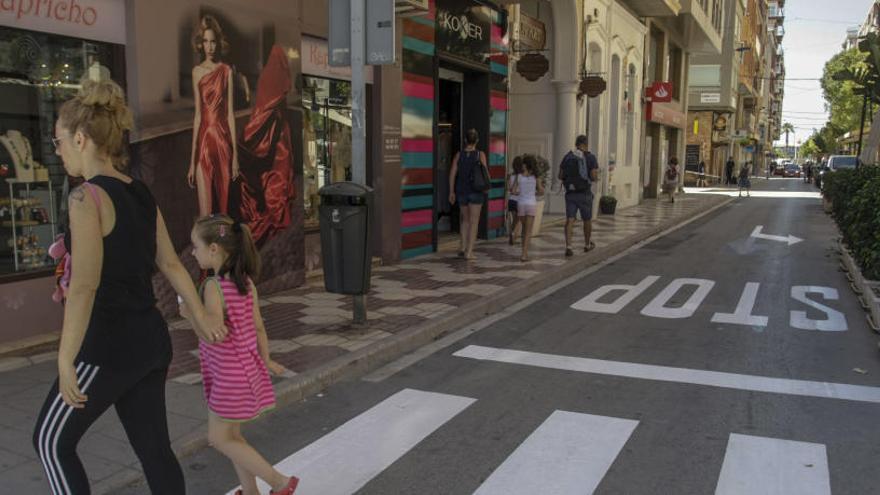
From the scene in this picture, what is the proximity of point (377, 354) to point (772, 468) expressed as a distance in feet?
10.4

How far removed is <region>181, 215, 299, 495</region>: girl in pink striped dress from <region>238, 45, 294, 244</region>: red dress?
483 cm

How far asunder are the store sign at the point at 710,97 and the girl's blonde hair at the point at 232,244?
48653 millimetres

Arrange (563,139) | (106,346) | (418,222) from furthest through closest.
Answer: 1. (563,139)
2. (418,222)
3. (106,346)

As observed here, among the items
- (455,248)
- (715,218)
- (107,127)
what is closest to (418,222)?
(455,248)

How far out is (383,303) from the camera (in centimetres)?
775

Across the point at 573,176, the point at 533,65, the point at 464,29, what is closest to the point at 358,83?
the point at 573,176

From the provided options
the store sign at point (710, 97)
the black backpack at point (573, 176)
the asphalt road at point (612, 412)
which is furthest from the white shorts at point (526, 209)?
the store sign at point (710, 97)

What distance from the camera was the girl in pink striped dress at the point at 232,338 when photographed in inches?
117

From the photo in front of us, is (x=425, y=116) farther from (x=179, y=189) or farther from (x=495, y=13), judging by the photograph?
(x=179, y=189)

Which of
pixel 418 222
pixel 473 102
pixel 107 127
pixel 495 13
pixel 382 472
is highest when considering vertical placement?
pixel 495 13

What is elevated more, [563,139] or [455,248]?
[563,139]

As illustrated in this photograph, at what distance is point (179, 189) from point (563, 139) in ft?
40.9

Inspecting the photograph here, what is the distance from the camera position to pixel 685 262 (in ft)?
39.0

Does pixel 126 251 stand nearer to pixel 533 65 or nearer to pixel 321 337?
pixel 321 337
